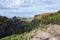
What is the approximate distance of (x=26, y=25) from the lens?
20.6ft

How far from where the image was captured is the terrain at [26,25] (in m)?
5.67

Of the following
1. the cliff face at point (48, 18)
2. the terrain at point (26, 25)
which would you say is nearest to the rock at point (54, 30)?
the terrain at point (26, 25)

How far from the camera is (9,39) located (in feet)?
19.4

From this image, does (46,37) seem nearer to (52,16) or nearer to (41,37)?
(41,37)

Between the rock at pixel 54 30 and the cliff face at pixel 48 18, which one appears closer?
the rock at pixel 54 30

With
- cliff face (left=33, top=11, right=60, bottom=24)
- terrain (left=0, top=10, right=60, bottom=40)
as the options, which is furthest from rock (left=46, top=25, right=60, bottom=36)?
cliff face (left=33, top=11, right=60, bottom=24)

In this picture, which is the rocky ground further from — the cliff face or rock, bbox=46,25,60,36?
the cliff face

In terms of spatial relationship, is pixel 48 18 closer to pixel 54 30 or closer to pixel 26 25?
pixel 26 25

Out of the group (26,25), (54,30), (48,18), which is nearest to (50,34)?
(54,30)

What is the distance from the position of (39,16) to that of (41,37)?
170 cm

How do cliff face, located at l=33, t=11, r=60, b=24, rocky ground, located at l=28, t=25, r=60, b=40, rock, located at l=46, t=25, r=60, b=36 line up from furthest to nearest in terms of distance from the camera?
cliff face, located at l=33, t=11, r=60, b=24
rock, located at l=46, t=25, r=60, b=36
rocky ground, located at l=28, t=25, r=60, b=40

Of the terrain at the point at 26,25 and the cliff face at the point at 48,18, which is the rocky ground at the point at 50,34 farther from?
the cliff face at the point at 48,18

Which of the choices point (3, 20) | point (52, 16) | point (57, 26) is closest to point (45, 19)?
point (52, 16)

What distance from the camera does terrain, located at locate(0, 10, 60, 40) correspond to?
567 centimetres
